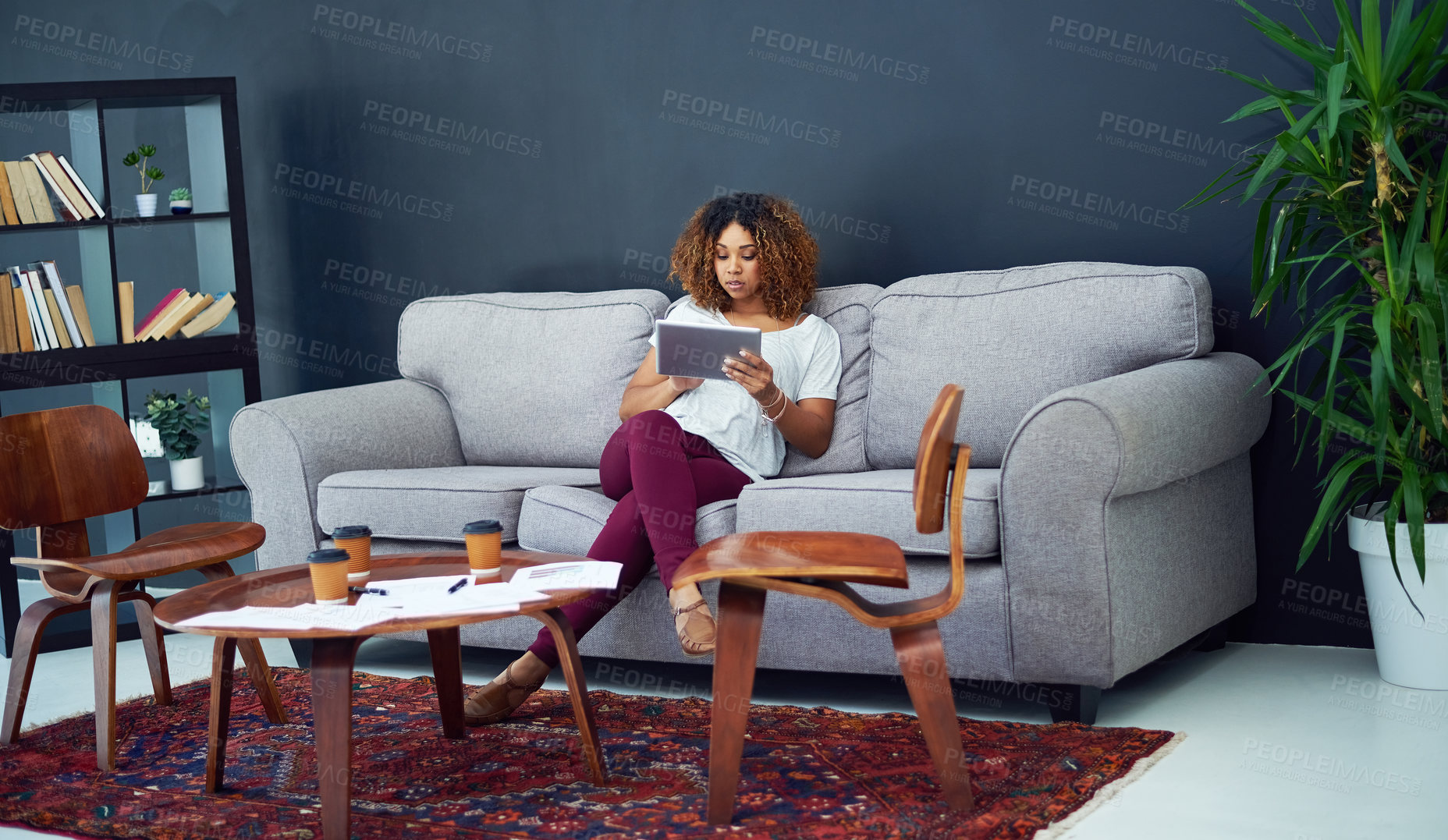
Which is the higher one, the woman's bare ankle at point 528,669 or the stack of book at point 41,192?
the stack of book at point 41,192

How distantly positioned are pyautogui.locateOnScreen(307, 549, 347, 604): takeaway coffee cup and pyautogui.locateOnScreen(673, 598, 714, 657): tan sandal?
63cm

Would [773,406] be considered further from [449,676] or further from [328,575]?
[328,575]

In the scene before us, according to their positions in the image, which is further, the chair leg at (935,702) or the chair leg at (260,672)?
the chair leg at (260,672)

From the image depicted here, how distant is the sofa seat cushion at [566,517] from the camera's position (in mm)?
2607

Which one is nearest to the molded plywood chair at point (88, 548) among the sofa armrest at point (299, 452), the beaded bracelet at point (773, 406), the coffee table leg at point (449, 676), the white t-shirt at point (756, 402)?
the sofa armrest at point (299, 452)

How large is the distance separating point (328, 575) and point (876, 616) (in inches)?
34.4

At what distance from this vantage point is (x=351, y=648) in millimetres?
1816

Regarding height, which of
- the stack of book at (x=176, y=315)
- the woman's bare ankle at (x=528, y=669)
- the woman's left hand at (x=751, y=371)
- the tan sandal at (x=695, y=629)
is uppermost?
the stack of book at (x=176, y=315)

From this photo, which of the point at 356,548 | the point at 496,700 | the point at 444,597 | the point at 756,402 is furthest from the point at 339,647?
the point at 756,402

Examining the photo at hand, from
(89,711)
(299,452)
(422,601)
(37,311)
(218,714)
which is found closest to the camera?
(422,601)

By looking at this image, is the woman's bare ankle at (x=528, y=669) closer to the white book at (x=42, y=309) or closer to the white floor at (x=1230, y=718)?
the white floor at (x=1230, y=718)

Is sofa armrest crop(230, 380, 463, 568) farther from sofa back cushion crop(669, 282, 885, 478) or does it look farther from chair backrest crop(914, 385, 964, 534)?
chair backrest crop(914, 385, 964, 534)

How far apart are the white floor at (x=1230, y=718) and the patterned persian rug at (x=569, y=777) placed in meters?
0.11

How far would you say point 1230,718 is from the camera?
2.38 metres
